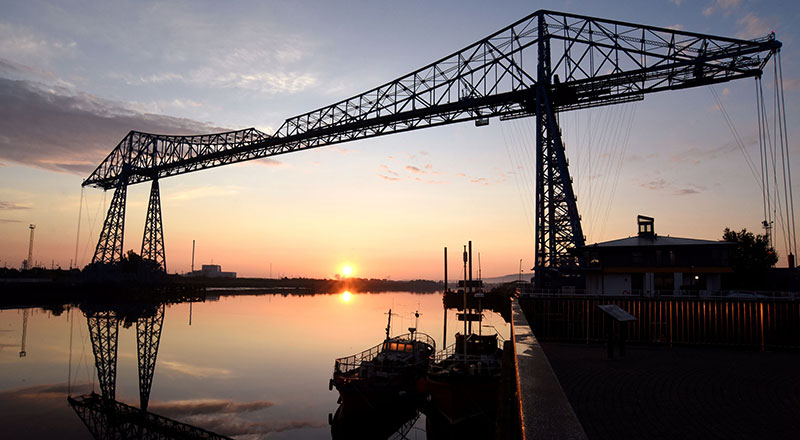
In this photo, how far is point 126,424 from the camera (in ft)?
78.2

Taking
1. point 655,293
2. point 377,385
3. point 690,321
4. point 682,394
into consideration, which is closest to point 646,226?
point 655,293

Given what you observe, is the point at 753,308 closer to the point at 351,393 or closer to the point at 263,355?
the point at 351,393

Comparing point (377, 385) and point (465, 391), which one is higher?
point (465, 391)

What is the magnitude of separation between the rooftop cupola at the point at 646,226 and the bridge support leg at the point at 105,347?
39.5 metres

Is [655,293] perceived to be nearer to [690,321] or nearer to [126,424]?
[690,321]

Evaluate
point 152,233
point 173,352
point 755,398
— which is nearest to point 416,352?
point 755,398

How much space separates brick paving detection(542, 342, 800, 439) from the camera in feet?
33.7

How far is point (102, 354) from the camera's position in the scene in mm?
40156

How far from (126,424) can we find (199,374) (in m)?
10.6

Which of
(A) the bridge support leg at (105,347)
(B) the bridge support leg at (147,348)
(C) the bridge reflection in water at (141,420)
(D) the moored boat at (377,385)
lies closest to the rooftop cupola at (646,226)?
(D) the moored boat at (377,385)

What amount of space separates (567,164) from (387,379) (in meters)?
26.7

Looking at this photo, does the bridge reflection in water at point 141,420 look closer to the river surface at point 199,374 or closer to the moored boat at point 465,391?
the river surface at point 199,374

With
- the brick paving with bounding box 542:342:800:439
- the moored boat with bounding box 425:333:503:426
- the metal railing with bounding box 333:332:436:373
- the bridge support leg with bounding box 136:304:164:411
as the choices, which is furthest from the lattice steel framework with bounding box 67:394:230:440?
the brick paving with bounding box 542:342:800:439

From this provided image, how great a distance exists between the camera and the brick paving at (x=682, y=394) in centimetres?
1026
